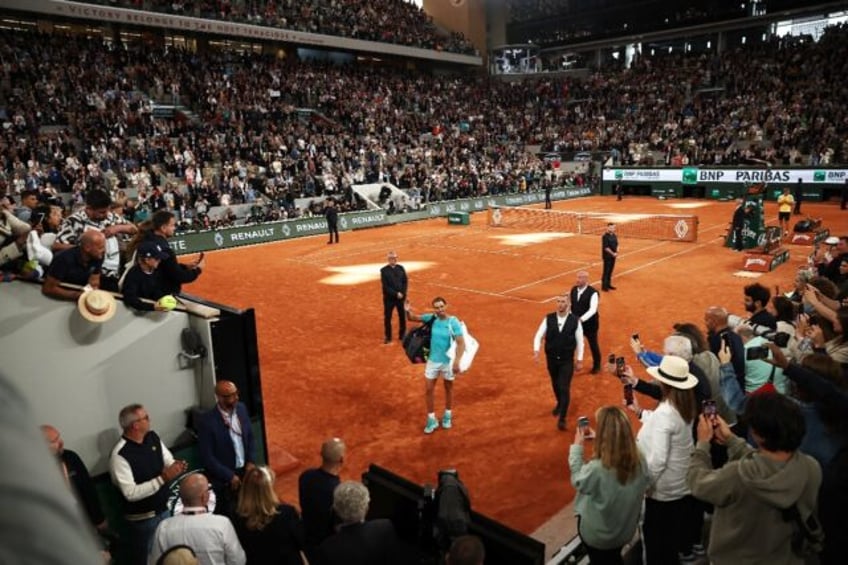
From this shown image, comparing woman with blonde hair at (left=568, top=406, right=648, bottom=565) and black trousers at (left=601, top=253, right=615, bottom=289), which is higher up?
woman with blonde hair at (left=568, top=406, right=648, bottom=565)

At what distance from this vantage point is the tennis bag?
8641mm

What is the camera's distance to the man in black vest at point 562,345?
28.2 ft

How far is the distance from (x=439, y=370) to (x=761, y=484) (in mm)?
5637

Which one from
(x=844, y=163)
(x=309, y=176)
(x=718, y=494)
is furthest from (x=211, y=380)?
(x=844, y=163)

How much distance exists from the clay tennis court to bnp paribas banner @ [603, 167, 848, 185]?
8.98 meters

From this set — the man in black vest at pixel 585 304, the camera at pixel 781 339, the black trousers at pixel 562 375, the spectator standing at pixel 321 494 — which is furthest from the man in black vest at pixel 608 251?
the spectator standing at pixel 321 494

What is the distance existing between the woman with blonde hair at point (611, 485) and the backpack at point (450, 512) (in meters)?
0.86

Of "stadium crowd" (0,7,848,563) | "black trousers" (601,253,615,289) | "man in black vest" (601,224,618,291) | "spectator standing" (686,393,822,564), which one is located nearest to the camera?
"spectator standing" (686,393,822,564)

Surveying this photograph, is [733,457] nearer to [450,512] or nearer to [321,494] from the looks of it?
[450,512]

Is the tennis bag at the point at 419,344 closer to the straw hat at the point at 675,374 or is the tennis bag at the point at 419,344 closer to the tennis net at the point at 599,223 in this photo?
the straw hat at the point at 675,374

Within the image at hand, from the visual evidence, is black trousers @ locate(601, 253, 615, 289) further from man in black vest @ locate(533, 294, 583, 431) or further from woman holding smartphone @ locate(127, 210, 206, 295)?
woman holding smartphone @ locate(127, 210, 206, 295)

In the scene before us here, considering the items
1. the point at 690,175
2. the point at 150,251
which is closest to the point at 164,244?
the point at 150,251

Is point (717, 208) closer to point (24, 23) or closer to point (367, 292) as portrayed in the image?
point (367, 292)

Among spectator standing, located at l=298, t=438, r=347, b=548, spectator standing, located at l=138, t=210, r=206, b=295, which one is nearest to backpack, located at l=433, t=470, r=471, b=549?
spectator standing, located at l=298, t=438, r=347, b=548
